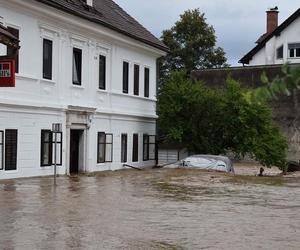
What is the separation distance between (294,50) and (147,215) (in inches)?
1900

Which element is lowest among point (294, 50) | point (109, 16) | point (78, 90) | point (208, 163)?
point (208, 163)

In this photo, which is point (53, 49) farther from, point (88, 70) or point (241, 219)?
point (241, 219)

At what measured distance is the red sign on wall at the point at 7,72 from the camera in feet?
64.3

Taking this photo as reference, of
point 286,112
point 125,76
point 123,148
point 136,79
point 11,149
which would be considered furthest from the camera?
point 286,112

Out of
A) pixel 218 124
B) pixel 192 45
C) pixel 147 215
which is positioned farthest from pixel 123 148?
pixel 192 45

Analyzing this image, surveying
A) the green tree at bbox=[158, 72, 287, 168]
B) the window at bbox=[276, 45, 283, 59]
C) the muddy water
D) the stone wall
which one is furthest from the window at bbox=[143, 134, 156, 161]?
the window at bbox=[276, 45, 283, 59]

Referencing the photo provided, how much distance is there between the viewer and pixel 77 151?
96.7 feet

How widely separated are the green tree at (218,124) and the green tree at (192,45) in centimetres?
3274

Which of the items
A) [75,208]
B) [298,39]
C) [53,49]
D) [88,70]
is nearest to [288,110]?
[298,39]

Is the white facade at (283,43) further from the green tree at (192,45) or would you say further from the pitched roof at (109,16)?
the pitched roof at (109,16)

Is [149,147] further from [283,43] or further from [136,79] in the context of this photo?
[283,43]

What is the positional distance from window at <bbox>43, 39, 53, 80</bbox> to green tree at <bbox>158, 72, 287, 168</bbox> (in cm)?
1017

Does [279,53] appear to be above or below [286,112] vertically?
above

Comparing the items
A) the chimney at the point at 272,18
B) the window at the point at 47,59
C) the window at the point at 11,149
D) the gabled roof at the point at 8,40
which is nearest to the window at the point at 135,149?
the window at the point at 47,59
